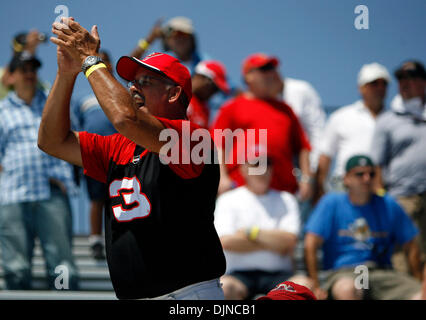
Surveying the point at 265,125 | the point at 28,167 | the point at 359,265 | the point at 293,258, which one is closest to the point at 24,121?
the point at 28,167

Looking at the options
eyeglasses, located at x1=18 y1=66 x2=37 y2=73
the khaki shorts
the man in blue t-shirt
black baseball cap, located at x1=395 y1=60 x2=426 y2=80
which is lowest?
the khaki shorts

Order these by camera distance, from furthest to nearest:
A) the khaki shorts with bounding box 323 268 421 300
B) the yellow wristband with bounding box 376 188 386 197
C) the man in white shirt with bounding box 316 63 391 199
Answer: the man in white shirt with bounding box 316 63 391 199 → the yellow wristband with bounding box 376 188 386 197 → the khaki shorts with bounding box 323 268 421 300

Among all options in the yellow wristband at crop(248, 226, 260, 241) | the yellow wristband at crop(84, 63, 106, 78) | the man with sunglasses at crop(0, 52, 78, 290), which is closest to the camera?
the yellow wristband at crop(84, 63, 106, 78)

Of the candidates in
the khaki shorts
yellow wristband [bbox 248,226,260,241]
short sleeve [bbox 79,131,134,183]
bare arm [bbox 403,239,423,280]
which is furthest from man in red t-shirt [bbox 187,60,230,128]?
short sleeve [bbox 79,131,134,183]

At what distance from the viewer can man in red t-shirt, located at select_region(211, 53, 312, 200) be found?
203 inches

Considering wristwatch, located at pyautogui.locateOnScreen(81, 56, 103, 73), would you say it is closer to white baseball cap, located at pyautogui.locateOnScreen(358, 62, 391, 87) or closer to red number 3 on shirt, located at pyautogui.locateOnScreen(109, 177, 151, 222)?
red number 3 on shirt, located at pyautogui.locateOnScreen(109, 177, 151, 222)

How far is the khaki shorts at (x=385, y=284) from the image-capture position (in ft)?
14.4

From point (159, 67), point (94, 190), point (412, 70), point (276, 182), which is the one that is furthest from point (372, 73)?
point (159, 67)

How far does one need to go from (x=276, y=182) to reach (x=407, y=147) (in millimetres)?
1150

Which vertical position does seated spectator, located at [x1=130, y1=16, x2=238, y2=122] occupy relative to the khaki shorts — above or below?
above

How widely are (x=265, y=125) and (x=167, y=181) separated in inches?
118

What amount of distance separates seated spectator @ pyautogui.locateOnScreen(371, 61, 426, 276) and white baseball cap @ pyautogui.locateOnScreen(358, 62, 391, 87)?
228mm

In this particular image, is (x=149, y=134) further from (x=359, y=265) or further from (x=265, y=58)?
(x=265, y=58)

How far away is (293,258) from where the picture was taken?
4.68 metres
